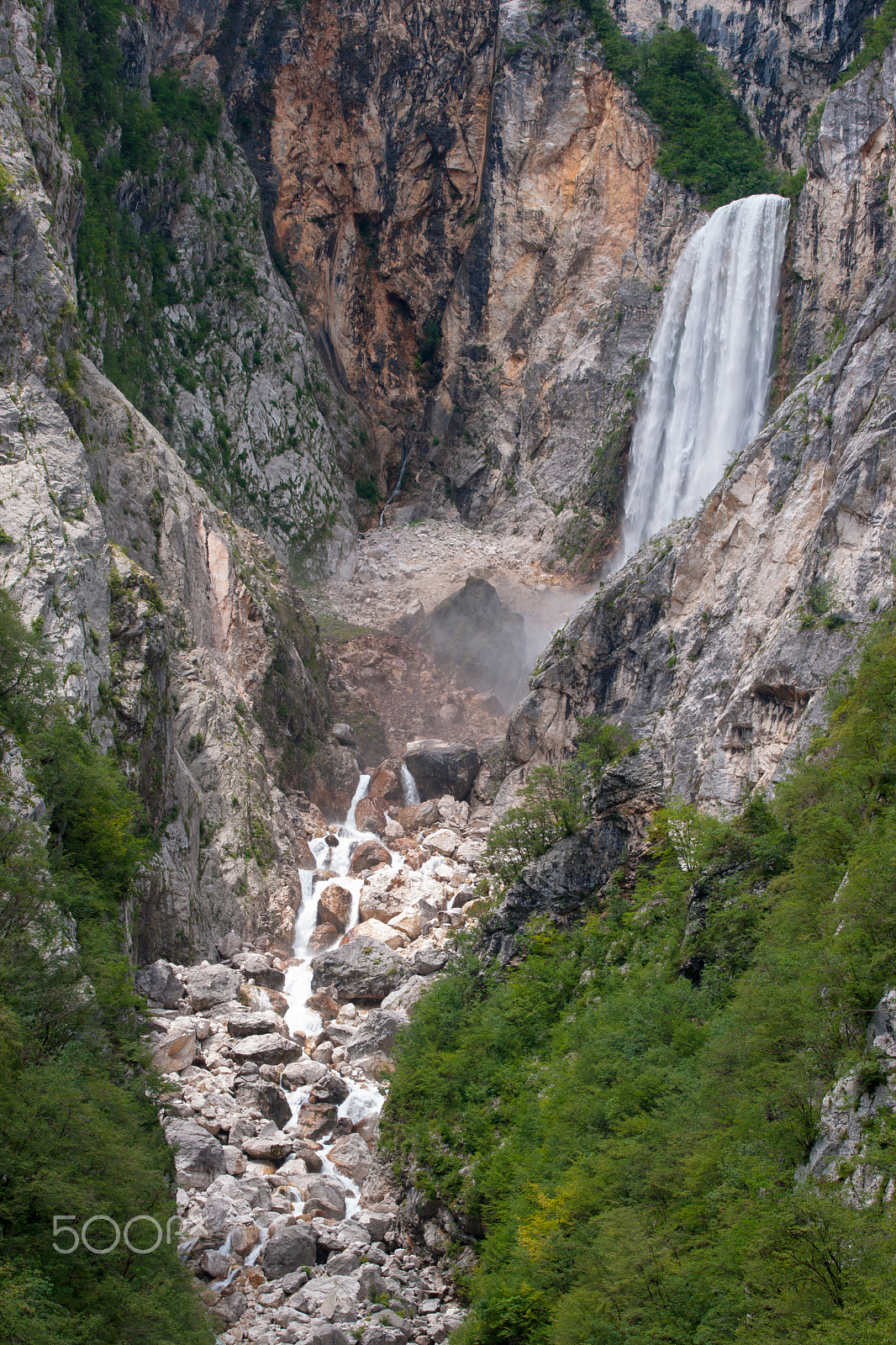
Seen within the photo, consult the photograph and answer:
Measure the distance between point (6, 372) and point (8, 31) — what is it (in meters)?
15.3

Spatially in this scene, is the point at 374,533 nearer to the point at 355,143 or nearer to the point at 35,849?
the point at 355,143

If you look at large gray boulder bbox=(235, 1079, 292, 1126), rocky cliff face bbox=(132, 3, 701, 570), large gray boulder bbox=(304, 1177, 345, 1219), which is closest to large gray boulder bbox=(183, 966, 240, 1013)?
large gray boulder bbox=(235, 1079, 292, 1126)

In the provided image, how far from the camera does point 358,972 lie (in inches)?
1499

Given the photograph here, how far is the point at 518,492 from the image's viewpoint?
75.4 m

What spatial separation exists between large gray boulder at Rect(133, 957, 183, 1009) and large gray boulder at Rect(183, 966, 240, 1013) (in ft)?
1.60

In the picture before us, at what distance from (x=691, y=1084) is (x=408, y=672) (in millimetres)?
47037

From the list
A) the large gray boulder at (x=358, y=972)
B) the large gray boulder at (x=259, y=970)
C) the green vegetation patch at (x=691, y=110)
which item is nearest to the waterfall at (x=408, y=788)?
the large gray boulder at (x=358, y=972)

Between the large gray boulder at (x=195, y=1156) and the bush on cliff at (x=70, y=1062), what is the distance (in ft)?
8.43

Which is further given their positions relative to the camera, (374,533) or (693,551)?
(374,533)

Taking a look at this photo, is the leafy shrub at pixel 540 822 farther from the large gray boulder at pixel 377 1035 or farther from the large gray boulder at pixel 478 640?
the large gray boulder at pixel 478 640

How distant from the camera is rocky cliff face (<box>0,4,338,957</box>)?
31.3 m

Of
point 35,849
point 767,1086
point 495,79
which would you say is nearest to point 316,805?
point 35,849

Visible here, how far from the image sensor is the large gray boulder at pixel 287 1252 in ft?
79.2

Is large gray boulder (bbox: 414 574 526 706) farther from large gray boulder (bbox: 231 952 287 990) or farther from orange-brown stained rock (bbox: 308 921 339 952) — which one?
large gray boulder (bbox: 231 952 287 990)
